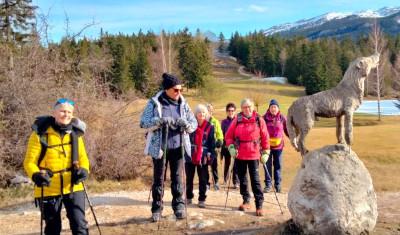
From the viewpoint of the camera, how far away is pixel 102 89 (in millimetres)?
15203

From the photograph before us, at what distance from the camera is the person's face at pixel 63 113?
18.1ft

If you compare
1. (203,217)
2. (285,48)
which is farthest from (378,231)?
(285,48)

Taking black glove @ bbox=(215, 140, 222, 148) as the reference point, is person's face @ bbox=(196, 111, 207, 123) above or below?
above

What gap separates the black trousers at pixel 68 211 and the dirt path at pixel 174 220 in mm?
2062

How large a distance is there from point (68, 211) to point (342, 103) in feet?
13.7

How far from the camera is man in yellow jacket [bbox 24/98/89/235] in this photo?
218 inches

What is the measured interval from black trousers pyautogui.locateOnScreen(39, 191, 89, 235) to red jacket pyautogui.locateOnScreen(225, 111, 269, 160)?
12.1 ft

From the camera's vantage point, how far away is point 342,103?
22.6 ft

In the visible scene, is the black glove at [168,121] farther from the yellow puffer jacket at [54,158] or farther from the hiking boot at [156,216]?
the yellow puffer jacket at [54,158]

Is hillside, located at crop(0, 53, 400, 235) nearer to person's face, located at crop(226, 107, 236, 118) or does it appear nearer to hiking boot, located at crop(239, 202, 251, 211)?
hiking boot, located at crop(239, 202, 251, 211)

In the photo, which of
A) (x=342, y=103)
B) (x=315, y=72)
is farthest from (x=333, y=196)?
(x=315, y=72)

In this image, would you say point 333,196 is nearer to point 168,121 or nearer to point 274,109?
point 168,121

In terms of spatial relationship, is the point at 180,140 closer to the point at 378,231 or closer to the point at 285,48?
the point at 378,231

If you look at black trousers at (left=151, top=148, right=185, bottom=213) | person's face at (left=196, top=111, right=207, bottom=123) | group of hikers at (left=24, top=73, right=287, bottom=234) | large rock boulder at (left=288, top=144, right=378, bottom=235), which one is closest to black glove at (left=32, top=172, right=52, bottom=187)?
group of hikers at (left=24, top=73, right=287, bottom=234)
